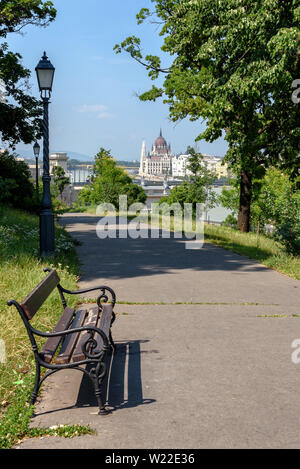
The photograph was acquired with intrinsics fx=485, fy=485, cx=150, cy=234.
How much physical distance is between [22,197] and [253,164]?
1143cm

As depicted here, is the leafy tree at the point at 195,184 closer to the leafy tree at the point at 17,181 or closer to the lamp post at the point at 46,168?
the leafy tree at the point at 17,181

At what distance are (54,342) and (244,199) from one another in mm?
21710

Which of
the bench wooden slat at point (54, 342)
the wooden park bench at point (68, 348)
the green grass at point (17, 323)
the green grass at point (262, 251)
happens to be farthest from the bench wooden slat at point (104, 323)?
the green grass at point (262, 251)

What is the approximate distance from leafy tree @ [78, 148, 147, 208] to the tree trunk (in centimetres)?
2074

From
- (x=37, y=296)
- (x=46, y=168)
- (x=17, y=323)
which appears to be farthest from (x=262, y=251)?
(x=37, y=296)

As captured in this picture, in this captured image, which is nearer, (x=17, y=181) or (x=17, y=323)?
(x=17, y=323)

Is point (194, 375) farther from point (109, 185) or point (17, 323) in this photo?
point (109, 185)

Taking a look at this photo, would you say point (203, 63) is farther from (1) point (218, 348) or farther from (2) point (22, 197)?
(1) point (218, 348)

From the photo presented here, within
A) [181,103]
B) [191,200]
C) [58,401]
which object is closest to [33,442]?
[58,401]

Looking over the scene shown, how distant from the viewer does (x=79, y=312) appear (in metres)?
6.16

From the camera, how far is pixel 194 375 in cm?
526

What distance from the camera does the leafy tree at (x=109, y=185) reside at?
46.0 m

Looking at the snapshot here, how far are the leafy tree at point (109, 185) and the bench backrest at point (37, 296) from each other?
128ft

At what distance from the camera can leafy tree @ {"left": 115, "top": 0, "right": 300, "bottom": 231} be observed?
12.7 metres
